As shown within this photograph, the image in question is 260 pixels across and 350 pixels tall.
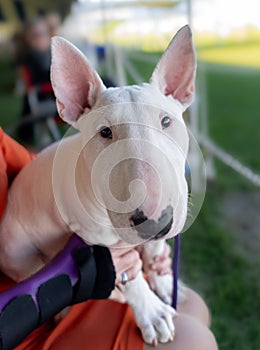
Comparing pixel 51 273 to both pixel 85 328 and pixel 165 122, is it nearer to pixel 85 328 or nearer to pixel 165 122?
pixel 85 328

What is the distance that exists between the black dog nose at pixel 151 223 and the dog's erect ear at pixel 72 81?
0.27m

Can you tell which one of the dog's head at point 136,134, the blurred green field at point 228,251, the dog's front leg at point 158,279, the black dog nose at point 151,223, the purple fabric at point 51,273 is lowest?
the blurred green field at point 228,251

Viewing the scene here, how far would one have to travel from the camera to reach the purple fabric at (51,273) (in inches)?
36.6

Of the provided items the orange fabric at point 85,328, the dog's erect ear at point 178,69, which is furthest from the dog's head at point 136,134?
the orange fabric at point 85,328

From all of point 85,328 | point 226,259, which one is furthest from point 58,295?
point 226,259

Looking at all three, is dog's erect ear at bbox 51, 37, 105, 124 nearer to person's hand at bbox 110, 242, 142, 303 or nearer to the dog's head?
the dog's head

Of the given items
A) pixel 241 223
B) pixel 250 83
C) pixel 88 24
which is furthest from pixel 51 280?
pixel 88 24

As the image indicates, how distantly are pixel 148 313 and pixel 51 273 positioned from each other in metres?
0.22

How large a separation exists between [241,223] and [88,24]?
3.79 m

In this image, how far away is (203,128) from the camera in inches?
121

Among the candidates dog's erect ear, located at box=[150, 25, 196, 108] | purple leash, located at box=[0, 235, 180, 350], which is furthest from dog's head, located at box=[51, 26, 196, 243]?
purple leash, located at box=[0, 235, 180, 350]

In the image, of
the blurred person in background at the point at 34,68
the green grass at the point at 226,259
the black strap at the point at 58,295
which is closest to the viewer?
the black strap at the point at 58,295

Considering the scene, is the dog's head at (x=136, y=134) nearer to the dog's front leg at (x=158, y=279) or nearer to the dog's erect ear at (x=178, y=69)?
the dog's erect ear at (x=178, y=69)

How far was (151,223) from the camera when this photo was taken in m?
0.77
